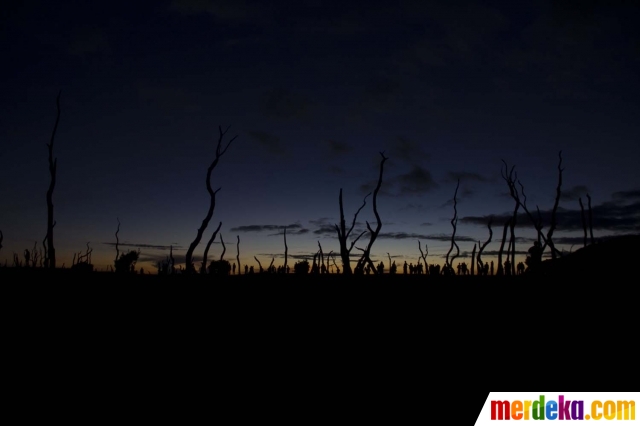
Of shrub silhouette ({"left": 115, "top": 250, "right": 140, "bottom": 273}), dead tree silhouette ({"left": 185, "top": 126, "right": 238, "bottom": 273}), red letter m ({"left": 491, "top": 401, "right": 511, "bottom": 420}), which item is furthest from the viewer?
shrub silhouette ({"left": 115, "top": 250, "right": 140, "bottom": 273})

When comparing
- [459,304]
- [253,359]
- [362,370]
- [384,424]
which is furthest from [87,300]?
[459,304]

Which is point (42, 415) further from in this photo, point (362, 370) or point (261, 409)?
point (362, 370)

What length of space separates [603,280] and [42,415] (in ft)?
29.6

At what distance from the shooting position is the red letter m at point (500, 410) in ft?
15.6

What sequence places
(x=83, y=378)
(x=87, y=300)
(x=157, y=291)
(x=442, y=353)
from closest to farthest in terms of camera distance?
(x=83, y=378), (x=442, y=353), (x=87, y=300), (x=157, y=291)

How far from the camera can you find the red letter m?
4742 millimetres

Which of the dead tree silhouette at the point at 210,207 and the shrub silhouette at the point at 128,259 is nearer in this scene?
the dead tree silhouette at the point at 210,207

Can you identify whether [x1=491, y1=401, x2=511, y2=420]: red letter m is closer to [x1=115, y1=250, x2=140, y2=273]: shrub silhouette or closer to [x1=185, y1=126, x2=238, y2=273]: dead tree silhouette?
[x1=185, y1=126, x2=238, y2=273]: dead tree silhouette

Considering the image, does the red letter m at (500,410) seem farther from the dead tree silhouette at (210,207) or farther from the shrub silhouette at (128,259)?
the shrub silhouette at (128,259)

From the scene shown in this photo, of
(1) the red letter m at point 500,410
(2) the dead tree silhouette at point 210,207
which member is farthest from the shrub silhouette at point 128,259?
(1) the red letter m at point 500,410

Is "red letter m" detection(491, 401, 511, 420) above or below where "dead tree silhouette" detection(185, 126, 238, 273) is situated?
below

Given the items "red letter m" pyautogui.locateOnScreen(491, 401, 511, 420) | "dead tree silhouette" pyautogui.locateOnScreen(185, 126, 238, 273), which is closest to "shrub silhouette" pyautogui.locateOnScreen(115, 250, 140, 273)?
"dead tree silhouette" pyautogui.locateOnScreen(185, 126, 238, 273)

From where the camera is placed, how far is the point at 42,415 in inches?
173

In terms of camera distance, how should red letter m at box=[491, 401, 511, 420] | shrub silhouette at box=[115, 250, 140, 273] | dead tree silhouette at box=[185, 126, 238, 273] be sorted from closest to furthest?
red letter m at box=[491, 401, 511, 420] → dead tree silhouette at box=[185, 126, 238, 273] → shrub silhouette at box=[115, 250, 140, 273]
